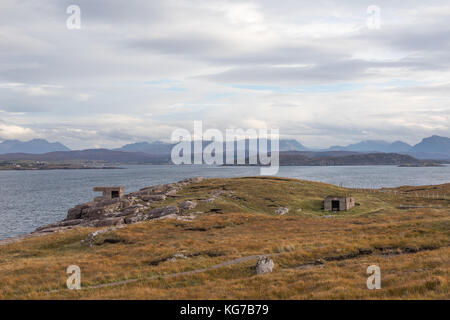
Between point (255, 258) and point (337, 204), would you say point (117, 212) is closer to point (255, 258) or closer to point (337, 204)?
point (337, 204)

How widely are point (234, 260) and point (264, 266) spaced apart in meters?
4.68

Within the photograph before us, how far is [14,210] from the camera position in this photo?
4353 inches

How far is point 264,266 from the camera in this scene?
24.7 meters

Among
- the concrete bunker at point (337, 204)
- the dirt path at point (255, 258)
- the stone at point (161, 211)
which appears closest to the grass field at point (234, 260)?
the dirt path at point (255, 258)

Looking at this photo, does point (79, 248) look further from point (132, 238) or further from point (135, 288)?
point (135, 288)

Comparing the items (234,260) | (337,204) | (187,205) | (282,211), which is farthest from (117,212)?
(337,204)

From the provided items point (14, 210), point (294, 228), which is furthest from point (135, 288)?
point (14, 210)

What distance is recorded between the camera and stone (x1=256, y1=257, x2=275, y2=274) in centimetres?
2431

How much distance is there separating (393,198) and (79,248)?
231 feet

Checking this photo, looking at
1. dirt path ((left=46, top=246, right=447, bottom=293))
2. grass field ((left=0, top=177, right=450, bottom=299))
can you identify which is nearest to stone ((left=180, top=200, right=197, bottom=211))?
grass field ((left=0, top=177, right=450, bottom=299))

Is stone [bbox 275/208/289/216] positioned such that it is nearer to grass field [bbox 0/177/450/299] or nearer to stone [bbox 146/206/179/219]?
grass field [bbox 0/177/450/299]

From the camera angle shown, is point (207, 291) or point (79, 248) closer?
point (207, 291)

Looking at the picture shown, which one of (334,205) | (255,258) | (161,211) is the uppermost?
(255,258)

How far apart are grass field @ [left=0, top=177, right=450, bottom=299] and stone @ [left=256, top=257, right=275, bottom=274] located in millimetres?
666
